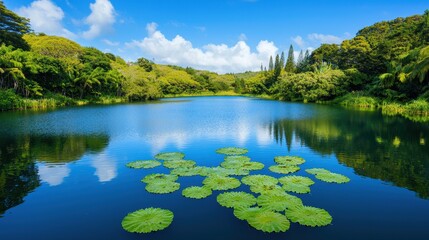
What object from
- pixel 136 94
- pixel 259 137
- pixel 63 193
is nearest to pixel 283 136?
pixel 259 137

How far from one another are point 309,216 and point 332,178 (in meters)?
3.44

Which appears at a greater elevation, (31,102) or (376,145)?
(31,102)

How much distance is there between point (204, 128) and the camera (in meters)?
21.0

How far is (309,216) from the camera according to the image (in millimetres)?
6469

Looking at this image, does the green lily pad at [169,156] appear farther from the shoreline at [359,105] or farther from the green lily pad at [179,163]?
the shoreline at [359,105]

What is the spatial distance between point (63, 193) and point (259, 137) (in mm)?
11616

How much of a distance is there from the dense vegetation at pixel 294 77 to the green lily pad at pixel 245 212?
29.5 meters

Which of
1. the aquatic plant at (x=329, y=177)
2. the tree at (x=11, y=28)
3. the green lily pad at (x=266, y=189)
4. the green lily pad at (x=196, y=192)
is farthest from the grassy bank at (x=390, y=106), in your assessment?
the tree at (x=11, y=28)

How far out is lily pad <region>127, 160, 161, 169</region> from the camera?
11.0 meters

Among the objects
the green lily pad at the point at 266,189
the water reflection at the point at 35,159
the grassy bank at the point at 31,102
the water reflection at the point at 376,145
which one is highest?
the grassy bank at the point at 31,102

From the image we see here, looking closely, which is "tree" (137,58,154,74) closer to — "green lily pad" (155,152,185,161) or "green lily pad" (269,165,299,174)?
"green lily pad" (155,152,185,161)

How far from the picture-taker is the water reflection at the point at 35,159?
8.62 metres

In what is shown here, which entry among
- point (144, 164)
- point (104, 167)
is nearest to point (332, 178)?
point (144, 164)

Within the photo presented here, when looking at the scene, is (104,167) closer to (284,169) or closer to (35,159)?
(35,159)
